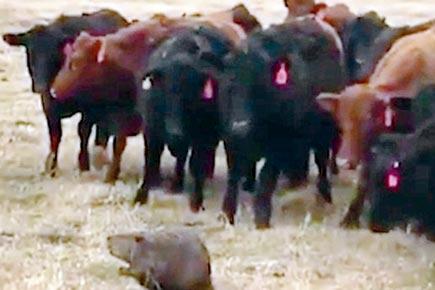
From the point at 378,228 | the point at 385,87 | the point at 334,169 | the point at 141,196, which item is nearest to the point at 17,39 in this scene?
the point at 141,196

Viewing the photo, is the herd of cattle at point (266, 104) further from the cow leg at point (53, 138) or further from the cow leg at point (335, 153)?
the cow leg at point (53, 138)

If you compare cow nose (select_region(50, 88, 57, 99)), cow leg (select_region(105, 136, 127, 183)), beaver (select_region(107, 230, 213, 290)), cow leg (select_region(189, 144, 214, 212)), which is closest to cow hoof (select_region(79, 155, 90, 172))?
cow leg (select_region(105, 136, 127, 183))

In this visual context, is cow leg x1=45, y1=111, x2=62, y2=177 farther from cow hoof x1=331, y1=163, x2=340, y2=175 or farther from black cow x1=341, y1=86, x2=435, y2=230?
black cow x1=341, y1=86, x2=435, y2=230

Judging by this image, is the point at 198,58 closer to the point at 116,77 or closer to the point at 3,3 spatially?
the point at 116,77

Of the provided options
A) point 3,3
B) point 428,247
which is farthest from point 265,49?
point 3,3

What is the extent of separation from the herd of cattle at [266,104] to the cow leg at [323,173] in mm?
10

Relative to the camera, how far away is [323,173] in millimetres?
9344

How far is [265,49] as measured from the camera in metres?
8.61

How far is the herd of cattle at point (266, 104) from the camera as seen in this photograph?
8.16 metres

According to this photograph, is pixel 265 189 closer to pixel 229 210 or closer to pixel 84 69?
pixel 229 210

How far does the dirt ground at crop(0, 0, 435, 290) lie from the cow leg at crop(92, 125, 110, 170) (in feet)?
0.53

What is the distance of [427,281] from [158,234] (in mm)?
1424

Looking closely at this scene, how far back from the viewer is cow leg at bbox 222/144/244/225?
8.80 m

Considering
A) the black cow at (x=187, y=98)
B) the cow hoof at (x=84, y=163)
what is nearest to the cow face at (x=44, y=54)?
the cow hoof at (x=84, y=163)
